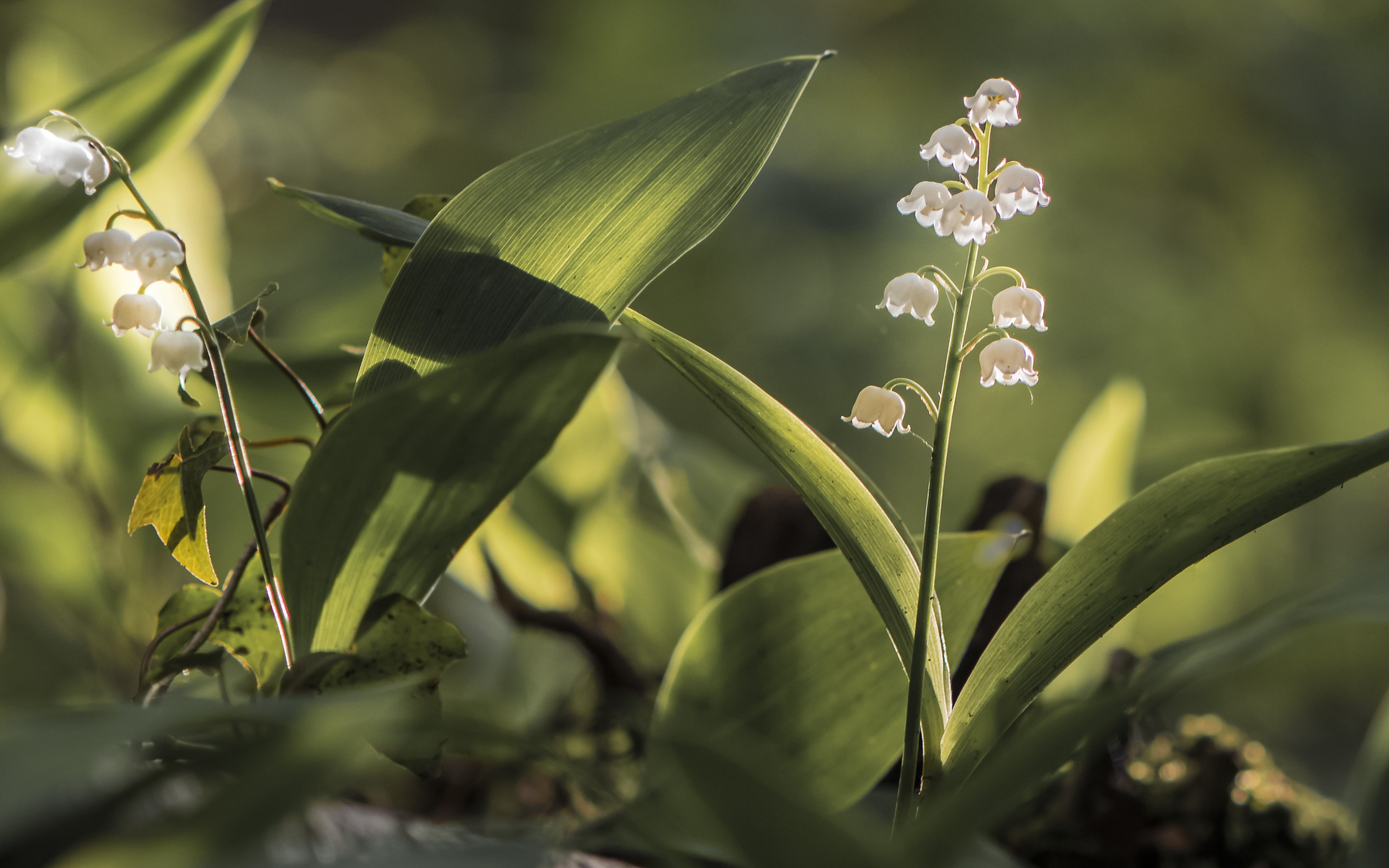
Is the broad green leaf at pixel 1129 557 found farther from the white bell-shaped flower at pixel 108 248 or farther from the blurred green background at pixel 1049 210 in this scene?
the blurred green background at pixel 1049 210

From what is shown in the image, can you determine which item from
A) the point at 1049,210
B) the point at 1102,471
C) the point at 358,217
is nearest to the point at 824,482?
the point at 358,217

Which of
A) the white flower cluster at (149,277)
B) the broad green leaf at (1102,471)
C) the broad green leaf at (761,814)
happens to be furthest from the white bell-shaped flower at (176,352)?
the broad green leaf at (1102,471)

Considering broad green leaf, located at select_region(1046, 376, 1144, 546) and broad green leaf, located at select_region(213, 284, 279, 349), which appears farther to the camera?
broad green leaf, located at select_region(1046, 376, 1144, 546)

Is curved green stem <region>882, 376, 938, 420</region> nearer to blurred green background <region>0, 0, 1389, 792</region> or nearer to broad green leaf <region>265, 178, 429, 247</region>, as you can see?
broad green leaf <region>265, 178, 429, 247</region>

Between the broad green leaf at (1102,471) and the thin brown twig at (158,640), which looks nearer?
the thin brown twig at (158,640)

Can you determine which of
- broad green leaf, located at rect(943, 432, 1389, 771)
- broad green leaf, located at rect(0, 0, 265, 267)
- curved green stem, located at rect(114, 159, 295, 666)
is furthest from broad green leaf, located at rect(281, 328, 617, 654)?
broad green leaf, located at rect(0, 0, 265, 267)

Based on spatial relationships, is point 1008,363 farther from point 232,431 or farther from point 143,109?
point 143,109

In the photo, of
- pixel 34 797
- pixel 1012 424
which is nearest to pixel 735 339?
pixel 1012 424

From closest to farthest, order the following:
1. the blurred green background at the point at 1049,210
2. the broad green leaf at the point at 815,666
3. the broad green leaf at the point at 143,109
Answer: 1. the broad green leaf at the point at 815,666
2. the broad green leaf at the point at 143,109
3. the blurred green background at the point at 1049,210
